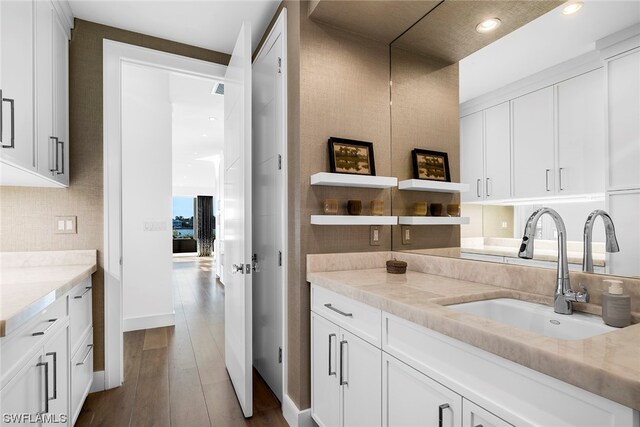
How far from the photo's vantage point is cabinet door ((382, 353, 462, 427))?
96cm

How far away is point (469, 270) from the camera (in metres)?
1.59

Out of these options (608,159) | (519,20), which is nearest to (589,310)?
(608,159)

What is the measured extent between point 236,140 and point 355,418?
5.82ft

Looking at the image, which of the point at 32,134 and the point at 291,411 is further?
the point at 291,411

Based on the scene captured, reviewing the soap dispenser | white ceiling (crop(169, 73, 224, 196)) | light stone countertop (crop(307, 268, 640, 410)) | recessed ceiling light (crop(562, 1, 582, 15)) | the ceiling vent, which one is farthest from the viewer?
white ceiling (crop(169, 73, 224, 196))

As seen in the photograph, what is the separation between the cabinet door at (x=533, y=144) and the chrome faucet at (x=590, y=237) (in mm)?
163

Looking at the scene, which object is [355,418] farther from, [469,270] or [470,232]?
[470,232]

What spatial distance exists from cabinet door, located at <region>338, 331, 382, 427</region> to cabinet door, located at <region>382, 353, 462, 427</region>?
0.05m

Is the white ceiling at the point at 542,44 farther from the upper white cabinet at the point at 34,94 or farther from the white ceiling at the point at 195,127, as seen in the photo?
the white ceiling at the point at 195,127

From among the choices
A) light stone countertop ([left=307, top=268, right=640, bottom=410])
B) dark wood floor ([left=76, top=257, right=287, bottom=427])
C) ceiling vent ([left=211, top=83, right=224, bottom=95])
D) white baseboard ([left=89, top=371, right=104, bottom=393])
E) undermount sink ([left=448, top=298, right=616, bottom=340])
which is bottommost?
dark wood floor ([left=76, top=257, right=287, bottom=427])

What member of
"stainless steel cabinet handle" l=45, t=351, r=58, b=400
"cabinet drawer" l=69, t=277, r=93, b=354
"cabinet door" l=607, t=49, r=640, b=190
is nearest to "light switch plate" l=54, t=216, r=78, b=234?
"cabinet drawer" l=69, t=277, r=93, b=354

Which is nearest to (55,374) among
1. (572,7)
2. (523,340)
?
(523,340)

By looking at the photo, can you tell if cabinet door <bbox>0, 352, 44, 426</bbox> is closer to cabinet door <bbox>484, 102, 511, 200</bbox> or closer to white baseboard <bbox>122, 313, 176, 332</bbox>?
cabinet door <bbox>484, 102, 511, 200</bbox>

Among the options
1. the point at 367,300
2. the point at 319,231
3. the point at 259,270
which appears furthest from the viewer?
the point at 259,270
